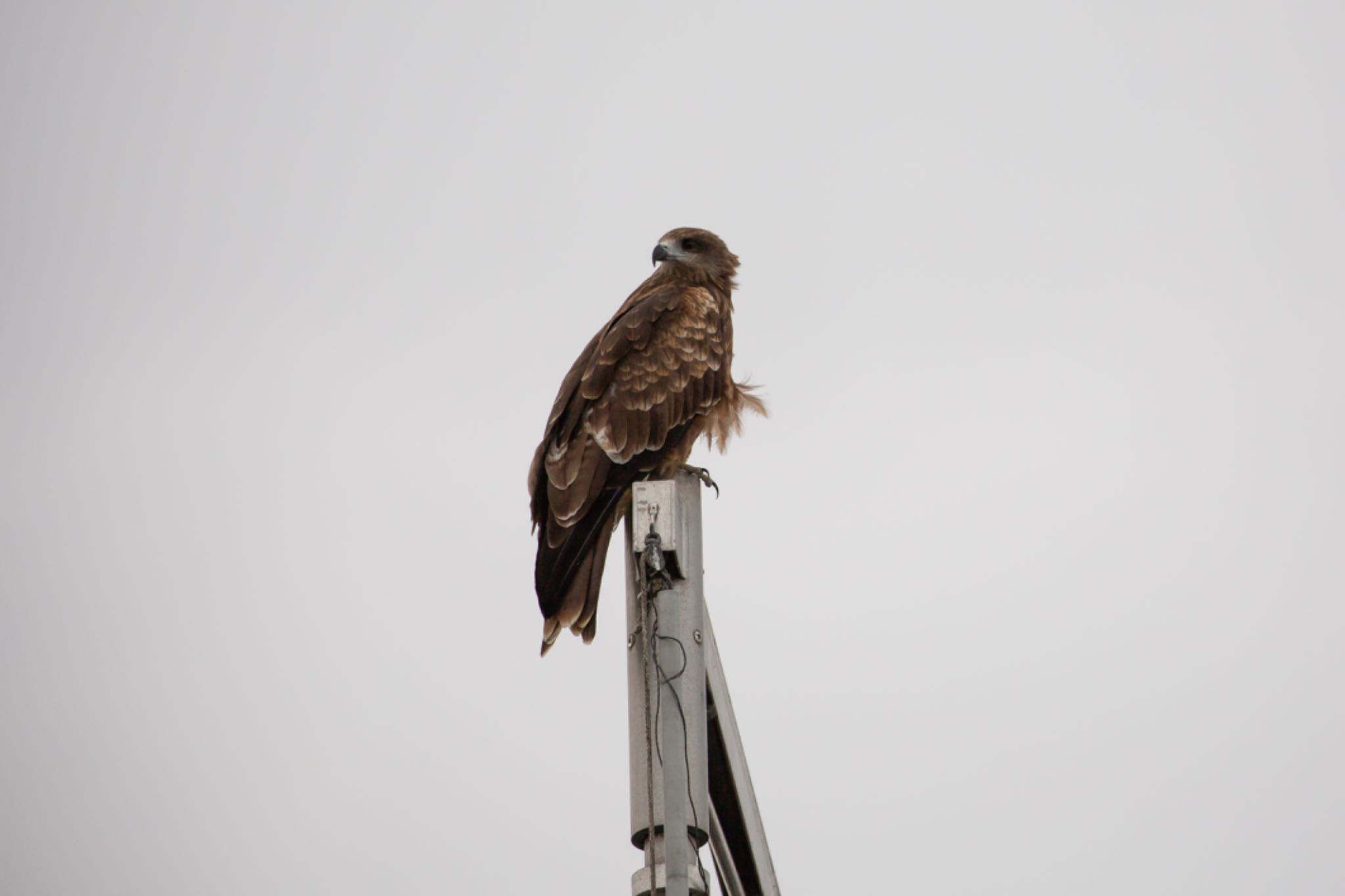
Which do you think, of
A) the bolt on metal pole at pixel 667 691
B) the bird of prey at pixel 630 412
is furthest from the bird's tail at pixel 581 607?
the bolt on metal pole at pixel 667 691

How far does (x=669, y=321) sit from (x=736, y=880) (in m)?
3.11

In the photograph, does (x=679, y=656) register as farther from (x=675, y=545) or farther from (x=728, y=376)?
(x=728, y=376)

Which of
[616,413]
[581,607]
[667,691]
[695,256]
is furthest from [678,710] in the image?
[695,256]

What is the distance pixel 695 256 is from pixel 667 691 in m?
3.94

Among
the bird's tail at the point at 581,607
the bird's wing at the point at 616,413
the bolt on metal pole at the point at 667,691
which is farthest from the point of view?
the bird's wing at the point at 616,413

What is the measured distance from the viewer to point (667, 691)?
4.23 metres

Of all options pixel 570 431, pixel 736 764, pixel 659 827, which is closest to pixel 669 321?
pixel 570 431

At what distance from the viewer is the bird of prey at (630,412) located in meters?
5.87

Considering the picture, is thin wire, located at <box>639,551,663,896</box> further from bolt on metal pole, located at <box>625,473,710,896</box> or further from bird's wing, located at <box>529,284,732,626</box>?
bird's wing, located at <box>529,284,732,626</box>

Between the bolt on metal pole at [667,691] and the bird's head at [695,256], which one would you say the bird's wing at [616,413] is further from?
the bolt on metal pole at [667,691]

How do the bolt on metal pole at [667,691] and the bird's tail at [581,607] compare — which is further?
the bird's tail at [581,607]

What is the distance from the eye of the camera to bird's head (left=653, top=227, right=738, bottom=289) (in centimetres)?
768

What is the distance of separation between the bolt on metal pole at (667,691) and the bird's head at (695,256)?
3416 mm

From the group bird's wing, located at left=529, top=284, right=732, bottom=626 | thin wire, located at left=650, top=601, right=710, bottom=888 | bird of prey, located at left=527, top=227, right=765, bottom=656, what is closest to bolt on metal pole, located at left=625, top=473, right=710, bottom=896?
thin wire, located at left=650, top=601, right=710, bottom=888
